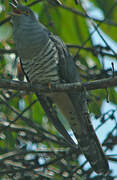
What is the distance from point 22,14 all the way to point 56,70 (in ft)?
2.47

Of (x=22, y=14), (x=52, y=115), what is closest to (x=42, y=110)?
(x=52, y=115)

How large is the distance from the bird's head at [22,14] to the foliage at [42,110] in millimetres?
71

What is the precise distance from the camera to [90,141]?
12.0ft

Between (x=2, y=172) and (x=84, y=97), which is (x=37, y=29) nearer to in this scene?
(x=84, y=97)

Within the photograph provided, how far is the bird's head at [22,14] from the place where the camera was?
3.71 m

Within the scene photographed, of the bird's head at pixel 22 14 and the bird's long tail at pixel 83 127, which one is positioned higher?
the bird's head at pixel 22 14

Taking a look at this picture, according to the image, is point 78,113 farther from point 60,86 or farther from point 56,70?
point 60,86

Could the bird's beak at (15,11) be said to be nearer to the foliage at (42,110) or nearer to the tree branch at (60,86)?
the foliage at (42,110)

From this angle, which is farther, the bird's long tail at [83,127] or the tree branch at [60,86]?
the bird's long tail at [83,127]

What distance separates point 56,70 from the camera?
359 cm

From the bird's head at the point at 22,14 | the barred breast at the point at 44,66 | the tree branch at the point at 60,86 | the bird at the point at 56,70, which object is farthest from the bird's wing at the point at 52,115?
the tree branch at the point at 60,86

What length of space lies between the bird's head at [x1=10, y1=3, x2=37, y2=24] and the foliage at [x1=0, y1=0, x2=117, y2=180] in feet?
0.23

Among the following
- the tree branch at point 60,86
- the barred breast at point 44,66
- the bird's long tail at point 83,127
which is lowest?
the bird's long tail at point 83,127

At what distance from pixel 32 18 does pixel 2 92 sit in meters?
0.87
